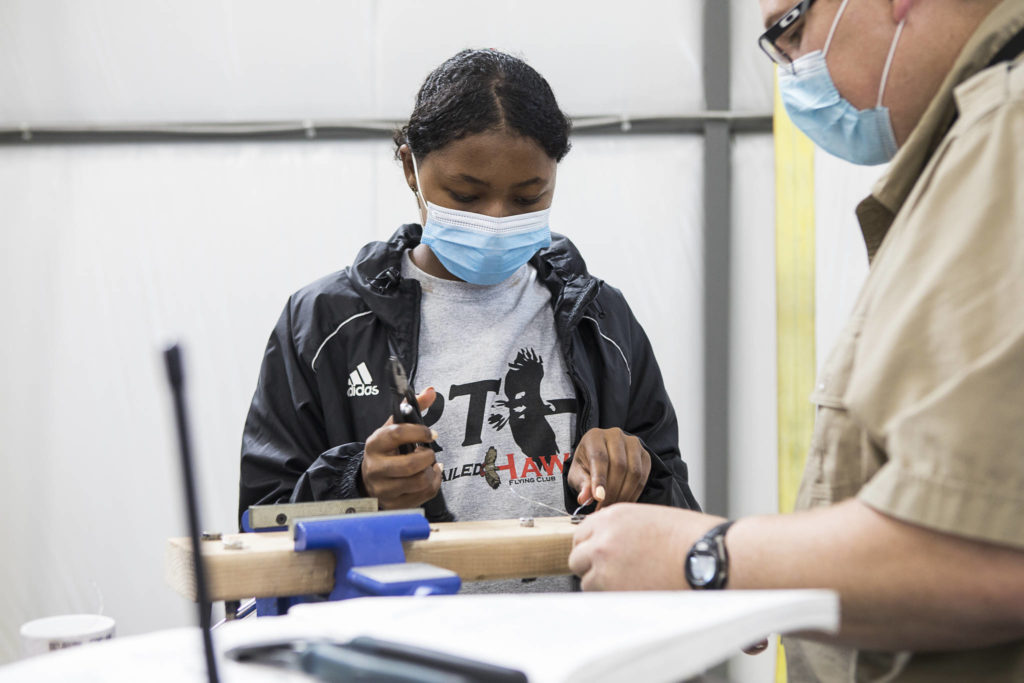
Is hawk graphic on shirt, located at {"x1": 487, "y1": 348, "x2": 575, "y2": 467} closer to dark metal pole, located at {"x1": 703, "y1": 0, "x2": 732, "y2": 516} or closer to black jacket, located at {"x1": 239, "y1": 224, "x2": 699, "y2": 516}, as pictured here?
black jacket, located at {"x1": 239, "y1": 224, "x2": 699, "y2": 516}

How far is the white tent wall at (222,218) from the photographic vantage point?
3.47 m

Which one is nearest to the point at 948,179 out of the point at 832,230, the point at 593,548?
the point at 593,548

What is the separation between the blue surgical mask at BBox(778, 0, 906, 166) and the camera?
3.77 ft

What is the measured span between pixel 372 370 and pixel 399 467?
396 millimetres

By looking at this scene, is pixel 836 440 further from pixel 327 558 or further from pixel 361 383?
pixel 361 383

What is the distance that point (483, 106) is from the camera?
1680mm

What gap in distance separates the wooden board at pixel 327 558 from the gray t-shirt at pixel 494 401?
433 millimetres

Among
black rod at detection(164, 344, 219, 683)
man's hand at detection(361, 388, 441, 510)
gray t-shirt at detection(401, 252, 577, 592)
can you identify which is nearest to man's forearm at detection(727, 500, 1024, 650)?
black rod at detection(164, 344, 219, 683)

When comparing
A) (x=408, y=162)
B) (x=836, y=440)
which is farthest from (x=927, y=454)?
(x=408, y=162)

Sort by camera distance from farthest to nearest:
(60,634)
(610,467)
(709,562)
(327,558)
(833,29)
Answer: (60,634) < (610,467) < (833,29) < (327,558) < (709,562)

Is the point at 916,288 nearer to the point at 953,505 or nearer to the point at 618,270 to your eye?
the point at 953,505

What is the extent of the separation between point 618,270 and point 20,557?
2.59 metres

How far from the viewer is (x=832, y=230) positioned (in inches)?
132

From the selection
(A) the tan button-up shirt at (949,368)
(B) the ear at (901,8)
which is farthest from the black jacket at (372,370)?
(B) the ear at (901,8)
